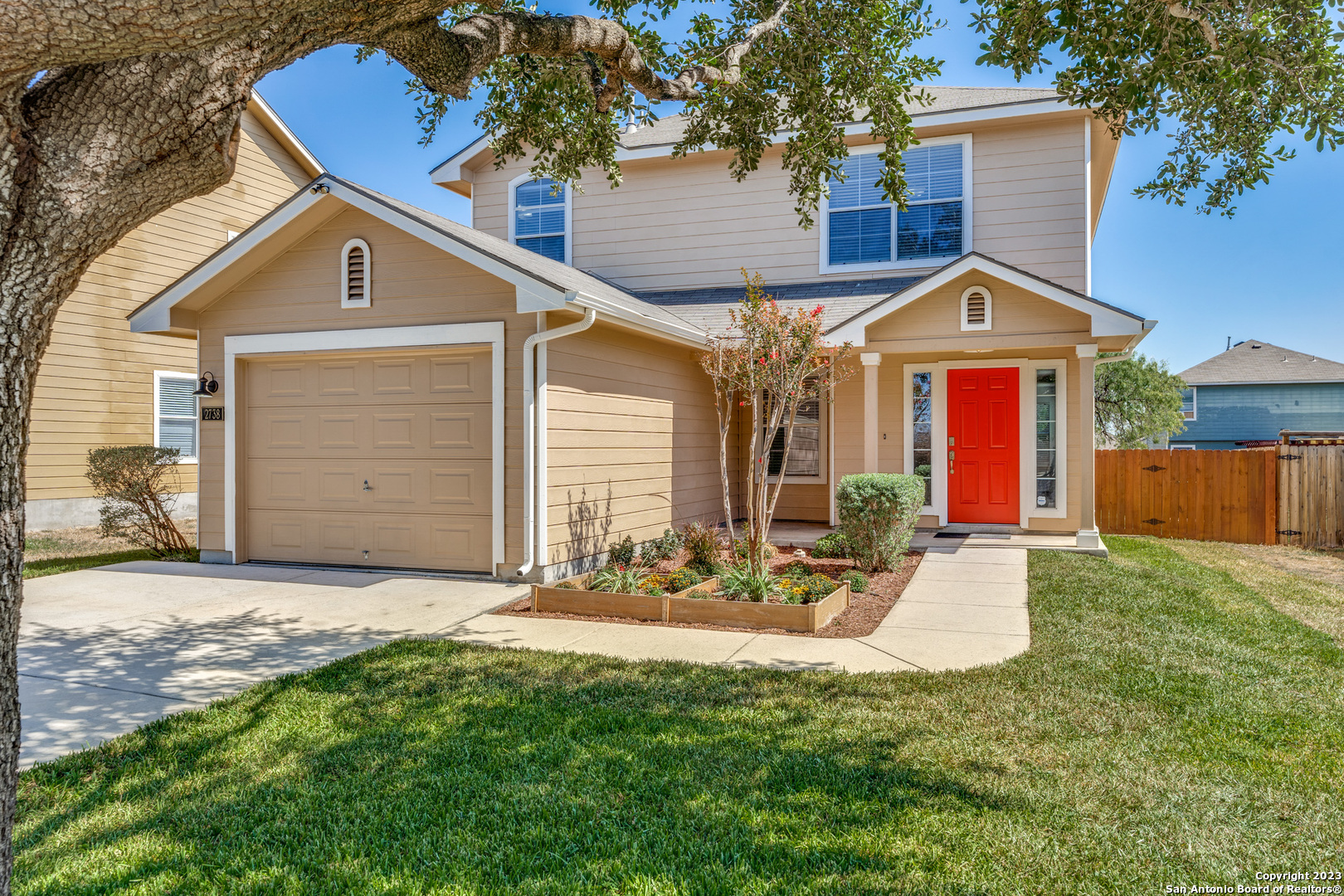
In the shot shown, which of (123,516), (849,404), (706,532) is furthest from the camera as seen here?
(849,404)

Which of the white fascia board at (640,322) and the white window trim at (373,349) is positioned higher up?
the white fascia board at (640,322)

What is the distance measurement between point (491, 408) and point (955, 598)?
184 inches

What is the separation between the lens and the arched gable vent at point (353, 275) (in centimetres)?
852

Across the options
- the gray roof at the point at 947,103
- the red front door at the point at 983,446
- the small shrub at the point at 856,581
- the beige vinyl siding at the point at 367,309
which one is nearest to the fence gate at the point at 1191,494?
the red front door at the point at 983,446

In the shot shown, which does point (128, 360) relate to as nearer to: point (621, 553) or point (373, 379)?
point (373, 379)

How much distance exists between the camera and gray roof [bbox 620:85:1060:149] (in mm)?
11273

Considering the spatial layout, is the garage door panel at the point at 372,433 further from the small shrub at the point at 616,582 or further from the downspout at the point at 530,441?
the small shrub at the point at 616,582

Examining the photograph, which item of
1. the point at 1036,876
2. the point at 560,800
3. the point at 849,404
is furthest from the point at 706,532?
the point at 1036,876

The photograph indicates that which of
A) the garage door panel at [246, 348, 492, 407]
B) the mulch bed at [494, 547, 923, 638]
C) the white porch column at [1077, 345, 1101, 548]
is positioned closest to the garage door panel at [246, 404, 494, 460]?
the garage door panel at [246, 348, 492, 407]

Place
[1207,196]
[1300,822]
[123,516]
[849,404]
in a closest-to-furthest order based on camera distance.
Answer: [1300,822]
[1207,196]
[123,516]
[849,404]

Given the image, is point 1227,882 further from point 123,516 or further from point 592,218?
point 592,218

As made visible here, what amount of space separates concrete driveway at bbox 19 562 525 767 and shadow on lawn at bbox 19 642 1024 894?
1.58 ft

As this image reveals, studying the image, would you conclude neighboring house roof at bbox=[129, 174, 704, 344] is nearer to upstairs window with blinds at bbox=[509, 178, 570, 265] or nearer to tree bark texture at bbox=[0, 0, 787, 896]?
upstairs window with blinds at bbox=[509, 178, 570, 265]

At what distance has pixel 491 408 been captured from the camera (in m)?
8.10
